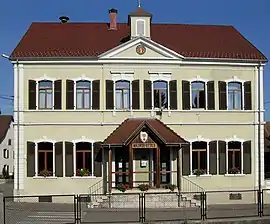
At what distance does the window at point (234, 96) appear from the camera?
2812cm

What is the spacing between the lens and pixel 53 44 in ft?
92.6

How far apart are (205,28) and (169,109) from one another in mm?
6812

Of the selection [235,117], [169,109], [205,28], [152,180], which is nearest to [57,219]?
[152,180]

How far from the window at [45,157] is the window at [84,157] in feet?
4.82

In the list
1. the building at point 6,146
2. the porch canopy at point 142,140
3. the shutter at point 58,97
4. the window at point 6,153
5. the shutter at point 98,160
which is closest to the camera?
the porch canopy at point 142,140

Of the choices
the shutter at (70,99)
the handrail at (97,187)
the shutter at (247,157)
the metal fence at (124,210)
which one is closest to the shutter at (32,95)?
the shutter at (70,99)

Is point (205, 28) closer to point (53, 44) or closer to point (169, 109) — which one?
point (169, 109)

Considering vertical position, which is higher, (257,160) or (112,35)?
(112,35)

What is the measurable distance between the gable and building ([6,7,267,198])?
2.2 inches

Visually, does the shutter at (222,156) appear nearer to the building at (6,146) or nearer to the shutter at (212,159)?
the shutter at (212,159)

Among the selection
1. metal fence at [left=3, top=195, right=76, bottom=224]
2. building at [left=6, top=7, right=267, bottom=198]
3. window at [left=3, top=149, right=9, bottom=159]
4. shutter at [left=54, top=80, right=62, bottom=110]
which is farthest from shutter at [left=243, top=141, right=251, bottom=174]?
window at [left=3, top=149, right=9, bottom=159]

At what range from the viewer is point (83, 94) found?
27.4 meters

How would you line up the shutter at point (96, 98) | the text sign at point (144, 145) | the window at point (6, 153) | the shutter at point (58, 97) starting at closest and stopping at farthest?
the text sign at point (144, 145) < the shutter at point (58, 97) < the shutter at point (96, 98) < the window at point (6, 153)

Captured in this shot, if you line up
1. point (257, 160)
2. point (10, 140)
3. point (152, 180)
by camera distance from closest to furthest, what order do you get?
1. point (152, 180)
2. point (257, 160)
3. point (10, 140)
